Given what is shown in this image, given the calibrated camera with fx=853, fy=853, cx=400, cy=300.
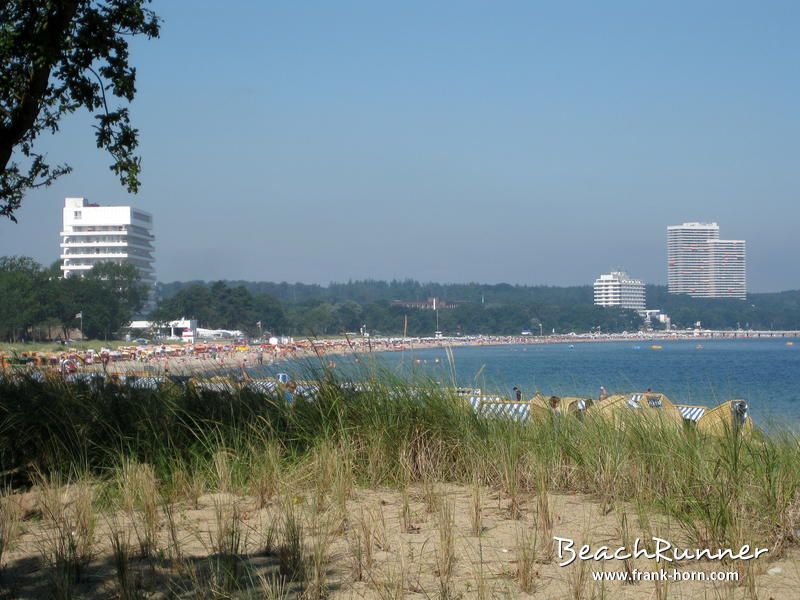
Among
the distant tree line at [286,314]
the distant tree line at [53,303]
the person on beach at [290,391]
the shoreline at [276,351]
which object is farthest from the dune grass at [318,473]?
the distant tree line at [286,314]

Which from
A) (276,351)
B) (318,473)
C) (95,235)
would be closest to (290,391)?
(318,473)

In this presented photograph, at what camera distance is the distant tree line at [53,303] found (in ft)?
137

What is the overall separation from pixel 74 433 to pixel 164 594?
118 inches

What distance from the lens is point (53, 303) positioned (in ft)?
203

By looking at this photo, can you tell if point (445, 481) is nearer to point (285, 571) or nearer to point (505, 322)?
point (285, 571)

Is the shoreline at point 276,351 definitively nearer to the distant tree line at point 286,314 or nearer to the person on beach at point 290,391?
the person on beach at point 290,391

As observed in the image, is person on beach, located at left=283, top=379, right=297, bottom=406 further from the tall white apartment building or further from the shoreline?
the tall white apartment building

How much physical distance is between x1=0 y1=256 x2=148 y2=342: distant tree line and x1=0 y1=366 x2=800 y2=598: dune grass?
29.4 m

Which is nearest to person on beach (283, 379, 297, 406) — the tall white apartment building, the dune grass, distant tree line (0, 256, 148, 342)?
the dune grass

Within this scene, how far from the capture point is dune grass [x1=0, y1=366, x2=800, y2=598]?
13.0 feet

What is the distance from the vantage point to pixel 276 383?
7.05 m

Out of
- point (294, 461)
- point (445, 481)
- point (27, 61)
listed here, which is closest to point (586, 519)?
point (445, 481)

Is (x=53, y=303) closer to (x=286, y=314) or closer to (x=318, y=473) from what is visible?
(x=286, y=314)

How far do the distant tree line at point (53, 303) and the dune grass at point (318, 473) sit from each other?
2942 cm
